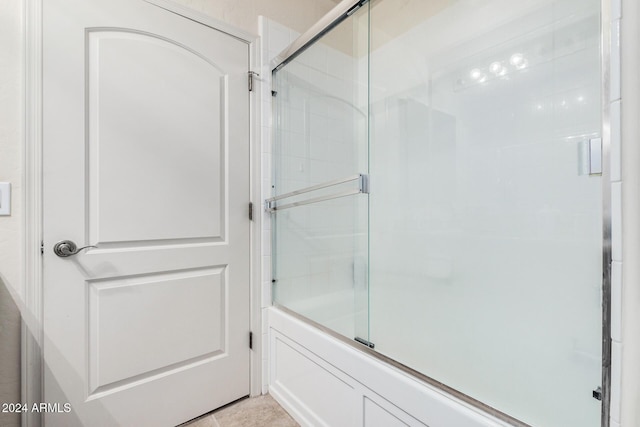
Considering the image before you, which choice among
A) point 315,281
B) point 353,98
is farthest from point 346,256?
point 353,98

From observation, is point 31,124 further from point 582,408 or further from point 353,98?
point 582,408

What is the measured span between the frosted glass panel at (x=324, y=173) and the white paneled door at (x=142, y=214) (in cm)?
23

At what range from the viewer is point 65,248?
117 cm

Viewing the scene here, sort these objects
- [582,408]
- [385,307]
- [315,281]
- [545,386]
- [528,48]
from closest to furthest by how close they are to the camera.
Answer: [582,408]
[545,386]
[528,48]
[385,307]
[315,281]

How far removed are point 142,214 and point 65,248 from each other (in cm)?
29

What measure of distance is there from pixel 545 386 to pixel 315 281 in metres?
1.01

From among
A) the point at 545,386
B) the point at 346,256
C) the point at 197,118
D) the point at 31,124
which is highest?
the point at 197,118

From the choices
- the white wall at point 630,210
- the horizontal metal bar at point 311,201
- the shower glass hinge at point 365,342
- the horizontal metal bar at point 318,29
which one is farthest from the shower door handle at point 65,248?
the white wall at point 630,210

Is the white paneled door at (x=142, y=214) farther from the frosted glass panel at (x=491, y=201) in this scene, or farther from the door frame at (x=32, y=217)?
the frosted glass panel at (x=491, y=201)

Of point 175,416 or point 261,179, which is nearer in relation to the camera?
point 175,416

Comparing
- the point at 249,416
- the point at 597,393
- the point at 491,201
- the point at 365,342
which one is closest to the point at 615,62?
the point at 491,201

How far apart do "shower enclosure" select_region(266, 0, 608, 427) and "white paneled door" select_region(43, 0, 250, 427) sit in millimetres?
312

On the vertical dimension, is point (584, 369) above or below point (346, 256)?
below

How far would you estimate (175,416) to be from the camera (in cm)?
142
